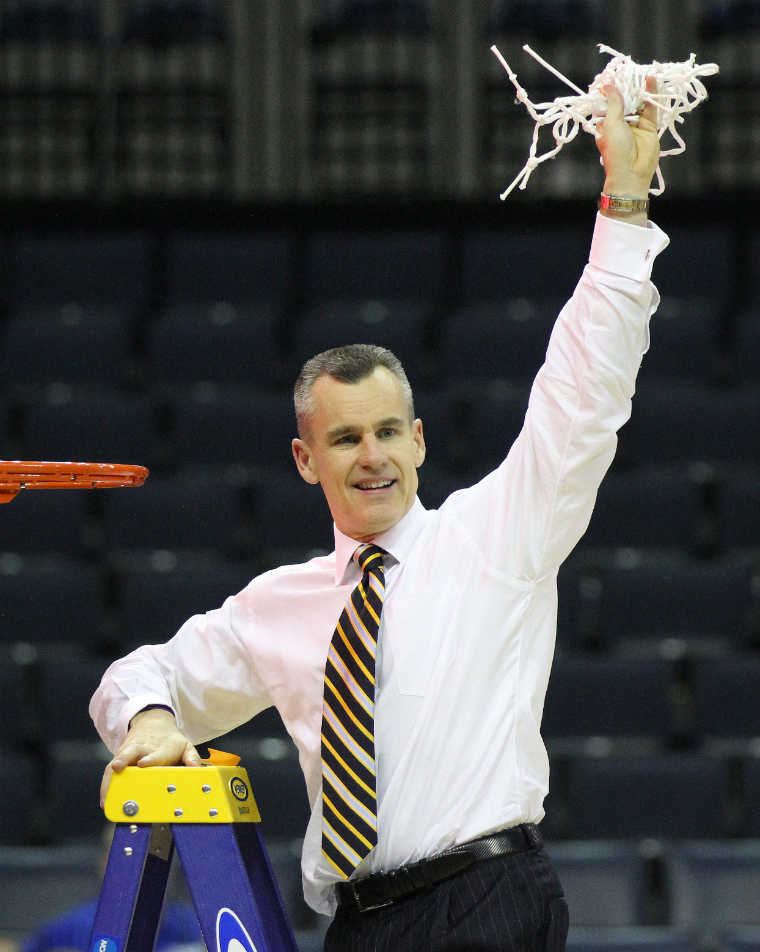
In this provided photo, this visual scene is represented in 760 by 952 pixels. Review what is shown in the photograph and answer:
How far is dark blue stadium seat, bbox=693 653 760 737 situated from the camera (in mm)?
4551

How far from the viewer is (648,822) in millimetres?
4301

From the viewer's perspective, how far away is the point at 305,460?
2.15 m

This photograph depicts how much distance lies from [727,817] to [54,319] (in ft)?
10.3

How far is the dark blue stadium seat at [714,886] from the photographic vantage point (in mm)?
3842

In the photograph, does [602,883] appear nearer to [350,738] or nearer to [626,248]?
[350,738]

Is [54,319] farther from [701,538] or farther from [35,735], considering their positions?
[701,538]

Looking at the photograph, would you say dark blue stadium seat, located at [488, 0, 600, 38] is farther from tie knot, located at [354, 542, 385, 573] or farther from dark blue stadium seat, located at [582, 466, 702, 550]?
tie knot, located at [354, 542, 385, 573]

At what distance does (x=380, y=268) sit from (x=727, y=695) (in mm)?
2451

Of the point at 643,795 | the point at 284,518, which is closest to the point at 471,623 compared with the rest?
the point at 643,795

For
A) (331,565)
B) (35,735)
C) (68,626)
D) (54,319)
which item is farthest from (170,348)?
(331,565)

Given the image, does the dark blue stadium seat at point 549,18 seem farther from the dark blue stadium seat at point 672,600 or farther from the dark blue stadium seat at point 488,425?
the dark blue stadium seat at point 672,600

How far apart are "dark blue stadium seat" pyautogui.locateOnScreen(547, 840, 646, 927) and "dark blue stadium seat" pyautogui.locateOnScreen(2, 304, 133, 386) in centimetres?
278

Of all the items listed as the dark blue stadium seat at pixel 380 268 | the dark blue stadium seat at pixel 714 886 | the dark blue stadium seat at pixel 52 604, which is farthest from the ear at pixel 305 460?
the dark blue stadium seat at pixel 380 268

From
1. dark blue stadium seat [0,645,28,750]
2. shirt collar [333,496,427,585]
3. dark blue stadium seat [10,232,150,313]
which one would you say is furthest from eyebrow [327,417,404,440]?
dark blue stadium seat [10,232,150,313]
